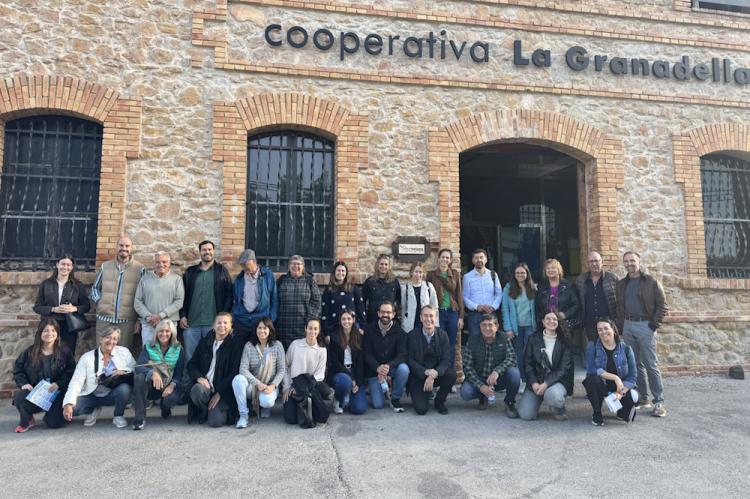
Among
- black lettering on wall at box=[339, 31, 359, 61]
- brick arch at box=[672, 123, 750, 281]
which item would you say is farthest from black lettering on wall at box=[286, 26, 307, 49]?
brick arch at box=[672, 123, 750, 281]

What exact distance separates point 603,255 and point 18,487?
7353 mm

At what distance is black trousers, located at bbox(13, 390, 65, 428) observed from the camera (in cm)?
474

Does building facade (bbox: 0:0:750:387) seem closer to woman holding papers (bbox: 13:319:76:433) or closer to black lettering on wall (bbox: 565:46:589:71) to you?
black lettering on wall (bbox: 565:46:589:71)

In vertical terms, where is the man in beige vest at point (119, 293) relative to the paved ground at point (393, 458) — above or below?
above

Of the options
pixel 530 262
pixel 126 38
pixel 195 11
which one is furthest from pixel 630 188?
pixel 126 38

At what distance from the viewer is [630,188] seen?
7574 millimetres

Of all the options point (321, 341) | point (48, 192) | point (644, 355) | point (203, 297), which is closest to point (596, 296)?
point (644, 355)

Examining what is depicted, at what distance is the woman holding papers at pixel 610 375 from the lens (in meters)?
5.00

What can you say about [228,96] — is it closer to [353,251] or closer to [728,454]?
[353,251]

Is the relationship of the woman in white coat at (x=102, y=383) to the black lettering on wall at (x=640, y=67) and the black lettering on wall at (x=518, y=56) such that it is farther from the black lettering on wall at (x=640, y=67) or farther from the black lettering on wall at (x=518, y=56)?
the black lettering on wall at (x=640, y=67)

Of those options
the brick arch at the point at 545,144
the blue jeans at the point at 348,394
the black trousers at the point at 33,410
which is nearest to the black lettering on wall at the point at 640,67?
the brick arch at the point at 545,144

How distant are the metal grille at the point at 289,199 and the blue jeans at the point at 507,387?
2.56m

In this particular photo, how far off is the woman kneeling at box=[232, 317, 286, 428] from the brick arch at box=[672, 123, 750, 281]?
6.35 metres

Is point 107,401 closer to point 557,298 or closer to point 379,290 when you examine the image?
point 379,290
